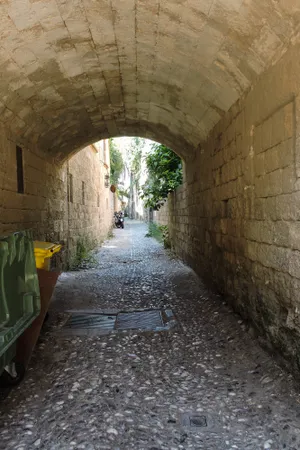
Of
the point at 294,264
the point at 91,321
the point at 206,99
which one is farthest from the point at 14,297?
the point at 206,99

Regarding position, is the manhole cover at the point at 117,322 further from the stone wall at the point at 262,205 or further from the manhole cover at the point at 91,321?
the stone wall at the point at 262,205

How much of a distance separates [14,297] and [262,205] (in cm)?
233

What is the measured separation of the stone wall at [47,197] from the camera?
Result: 5.03m

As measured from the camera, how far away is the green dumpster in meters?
2.68

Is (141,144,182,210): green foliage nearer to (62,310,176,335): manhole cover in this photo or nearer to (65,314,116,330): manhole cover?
(62,310,176,335): manhole cover

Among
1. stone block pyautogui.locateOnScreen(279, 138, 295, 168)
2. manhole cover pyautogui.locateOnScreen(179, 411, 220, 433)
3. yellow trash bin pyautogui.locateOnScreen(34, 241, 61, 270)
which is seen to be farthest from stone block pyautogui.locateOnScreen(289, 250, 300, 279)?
yellow trash bin pyautogui.locateOnScreen(34, 241, 61, 270)

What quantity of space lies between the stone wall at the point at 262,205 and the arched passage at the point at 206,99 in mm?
14

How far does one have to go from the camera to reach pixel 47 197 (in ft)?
23.7

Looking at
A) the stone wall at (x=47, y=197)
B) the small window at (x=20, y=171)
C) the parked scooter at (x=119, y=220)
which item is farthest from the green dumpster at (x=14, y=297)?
the parked scooter at (x=119, y=220)

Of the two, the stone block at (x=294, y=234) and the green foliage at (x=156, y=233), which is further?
the green foliage at (x=156, y=233)

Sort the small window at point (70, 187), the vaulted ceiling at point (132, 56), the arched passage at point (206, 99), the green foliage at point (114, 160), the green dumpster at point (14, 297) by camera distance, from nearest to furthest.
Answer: the green dumpster at point (14, 297), the arched passage at point (206, 99), the vaulted ceiling at point (132, 56), the small window at point (70, 187), the green foliage at point (114, 160)

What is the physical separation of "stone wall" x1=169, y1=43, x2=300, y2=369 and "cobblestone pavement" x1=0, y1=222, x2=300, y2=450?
0.39 meters

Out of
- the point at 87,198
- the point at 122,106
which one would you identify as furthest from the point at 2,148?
the point at 87,198

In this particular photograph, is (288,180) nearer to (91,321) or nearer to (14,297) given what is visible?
(14,297)
